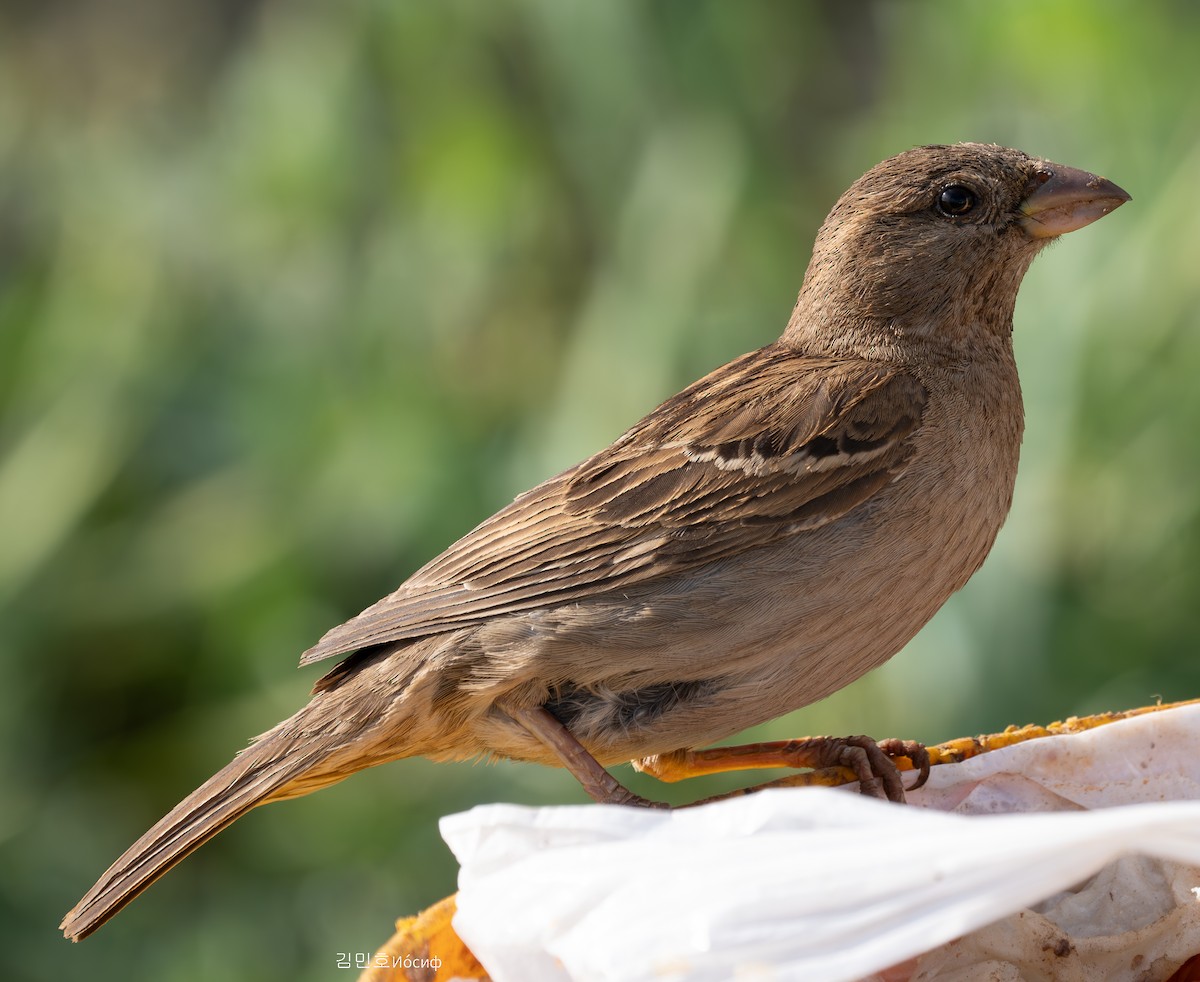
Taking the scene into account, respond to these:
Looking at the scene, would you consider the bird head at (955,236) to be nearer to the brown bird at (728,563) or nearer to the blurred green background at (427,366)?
the brown bird at (728,563)

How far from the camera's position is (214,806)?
95.6 inches

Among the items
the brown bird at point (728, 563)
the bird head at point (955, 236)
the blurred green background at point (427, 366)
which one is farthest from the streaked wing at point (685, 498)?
the blurred green background at point (427, 366)

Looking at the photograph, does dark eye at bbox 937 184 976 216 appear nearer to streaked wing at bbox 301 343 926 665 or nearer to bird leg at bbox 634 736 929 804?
streaked wing at bbox 301 343 926 665

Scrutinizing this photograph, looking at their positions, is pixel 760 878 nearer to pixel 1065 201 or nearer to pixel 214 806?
pixel 214 806

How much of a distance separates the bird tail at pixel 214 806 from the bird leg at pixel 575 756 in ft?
1.11

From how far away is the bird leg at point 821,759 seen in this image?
244cm

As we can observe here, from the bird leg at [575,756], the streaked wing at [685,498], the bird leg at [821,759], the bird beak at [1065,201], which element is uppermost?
the bird beak at [1065,201]

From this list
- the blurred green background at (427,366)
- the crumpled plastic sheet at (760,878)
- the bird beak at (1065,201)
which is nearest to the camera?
the crumpled plastic sheet at (760,878)

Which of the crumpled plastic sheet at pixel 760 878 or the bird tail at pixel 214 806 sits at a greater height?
the bird tail at pixel 214 806

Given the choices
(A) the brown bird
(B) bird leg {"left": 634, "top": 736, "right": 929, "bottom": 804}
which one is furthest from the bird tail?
(B) bird leg {"left": 634, "top": 736, "right": 929, "bottom": 804}

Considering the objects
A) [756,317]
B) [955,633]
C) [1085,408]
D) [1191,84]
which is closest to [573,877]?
Result: [955,633]

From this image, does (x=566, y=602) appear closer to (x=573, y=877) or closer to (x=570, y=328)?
(x=573, y=877)

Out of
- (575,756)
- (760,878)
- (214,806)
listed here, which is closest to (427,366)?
(214,806)

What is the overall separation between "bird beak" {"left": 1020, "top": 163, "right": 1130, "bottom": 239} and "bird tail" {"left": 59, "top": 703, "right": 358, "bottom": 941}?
1571 millimetres
